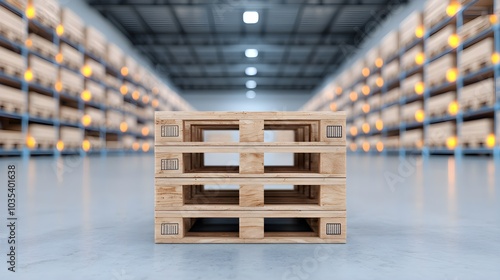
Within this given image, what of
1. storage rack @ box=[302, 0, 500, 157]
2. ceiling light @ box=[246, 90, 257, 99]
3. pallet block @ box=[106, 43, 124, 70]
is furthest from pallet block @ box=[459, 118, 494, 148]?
ceiling light @ box=[246, 90, 257, 99]

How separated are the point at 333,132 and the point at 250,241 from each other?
76cm

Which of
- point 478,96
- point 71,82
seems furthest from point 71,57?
point 478,96

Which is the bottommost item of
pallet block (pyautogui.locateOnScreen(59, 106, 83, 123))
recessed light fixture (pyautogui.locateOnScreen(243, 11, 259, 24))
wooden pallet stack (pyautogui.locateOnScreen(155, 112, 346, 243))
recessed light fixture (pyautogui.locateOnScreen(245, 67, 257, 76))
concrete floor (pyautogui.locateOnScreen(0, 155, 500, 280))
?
concrete floor (pyautogui.locateOnScreen(0, 155, 500, 280))

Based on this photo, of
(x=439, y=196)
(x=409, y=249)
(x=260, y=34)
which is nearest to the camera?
(x=409, y=249)

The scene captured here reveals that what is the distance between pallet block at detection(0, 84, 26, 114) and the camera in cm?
926

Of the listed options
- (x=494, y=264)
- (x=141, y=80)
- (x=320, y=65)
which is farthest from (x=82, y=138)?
(x=320, y=65)

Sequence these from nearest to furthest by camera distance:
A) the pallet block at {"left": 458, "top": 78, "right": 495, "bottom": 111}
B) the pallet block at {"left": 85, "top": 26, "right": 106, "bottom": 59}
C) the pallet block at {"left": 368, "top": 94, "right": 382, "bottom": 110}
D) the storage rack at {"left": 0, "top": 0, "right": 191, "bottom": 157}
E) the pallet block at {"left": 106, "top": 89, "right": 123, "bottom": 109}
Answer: the pallet block at {"left": 458, "top": 78, "right": 495, "bottom": 111} → the storage rack at {"left": 0, "top": 0, "right": 191, "bottom": 157} → the pallet block at {"left": 85, "top": 26, "right": 106, "bottom": 59} → the pallet block at {"left": 106, "top": 89, "right": 123, "bottom": 109} → the pallet block at {"left": 368, "top": 94, "right": 382, "bottom": 110}

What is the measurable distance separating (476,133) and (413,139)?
3636 mm

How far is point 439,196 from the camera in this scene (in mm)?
3703

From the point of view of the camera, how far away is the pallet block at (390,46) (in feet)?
48.4

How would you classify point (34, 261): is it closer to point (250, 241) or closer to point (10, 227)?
point (10, 227)

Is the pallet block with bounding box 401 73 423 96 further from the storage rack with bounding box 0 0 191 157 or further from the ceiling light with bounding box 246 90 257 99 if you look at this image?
the ceiling light with bounding box 246 90 257 99

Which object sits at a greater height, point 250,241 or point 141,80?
point 141,80

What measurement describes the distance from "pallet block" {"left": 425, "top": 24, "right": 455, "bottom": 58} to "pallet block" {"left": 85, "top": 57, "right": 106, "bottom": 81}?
12217mm
